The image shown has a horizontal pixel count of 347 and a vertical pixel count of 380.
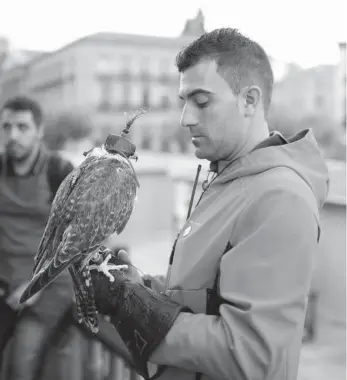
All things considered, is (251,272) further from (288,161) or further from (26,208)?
(26,208)

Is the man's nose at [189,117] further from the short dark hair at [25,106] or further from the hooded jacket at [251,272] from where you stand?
the short dark hair at [25,106]

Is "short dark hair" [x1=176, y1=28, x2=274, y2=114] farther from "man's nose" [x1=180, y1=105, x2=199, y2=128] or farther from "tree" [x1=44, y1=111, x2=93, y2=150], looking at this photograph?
"tree" [x1=44, y1=111, x2=93, y2=150]

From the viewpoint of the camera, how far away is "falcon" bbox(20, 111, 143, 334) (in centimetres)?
99

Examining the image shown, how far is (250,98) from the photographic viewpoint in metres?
0.97

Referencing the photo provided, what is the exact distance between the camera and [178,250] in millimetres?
1029

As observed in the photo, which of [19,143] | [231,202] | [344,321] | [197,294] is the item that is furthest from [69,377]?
[231,202]

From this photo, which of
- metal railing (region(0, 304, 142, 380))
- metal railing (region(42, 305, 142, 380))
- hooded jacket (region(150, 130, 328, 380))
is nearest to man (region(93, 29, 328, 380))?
hooded jacket (region(150, 130, 328, 380))

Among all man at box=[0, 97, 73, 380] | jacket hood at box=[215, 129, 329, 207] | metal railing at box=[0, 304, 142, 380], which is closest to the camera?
jacket hood at box=[215, 129, 329, 207]

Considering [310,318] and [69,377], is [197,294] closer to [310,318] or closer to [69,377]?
[69,377]

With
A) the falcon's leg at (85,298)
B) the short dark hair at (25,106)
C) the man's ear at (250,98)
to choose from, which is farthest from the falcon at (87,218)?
the short dark hair at (25,106)

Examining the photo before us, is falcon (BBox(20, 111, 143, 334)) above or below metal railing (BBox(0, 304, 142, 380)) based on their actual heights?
above

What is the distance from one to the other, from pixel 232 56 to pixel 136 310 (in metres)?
0.50

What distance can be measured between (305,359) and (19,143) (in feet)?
4.85

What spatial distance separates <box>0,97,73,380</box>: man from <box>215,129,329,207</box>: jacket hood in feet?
3.79
